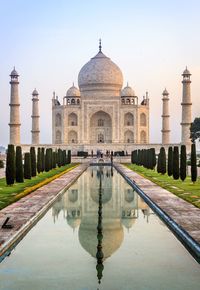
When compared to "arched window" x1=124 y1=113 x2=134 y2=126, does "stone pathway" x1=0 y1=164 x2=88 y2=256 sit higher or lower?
lower

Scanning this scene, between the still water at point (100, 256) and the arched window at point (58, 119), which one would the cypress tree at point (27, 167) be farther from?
the arched window at point (58, 119)

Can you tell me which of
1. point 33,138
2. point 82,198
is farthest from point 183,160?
point 33,138

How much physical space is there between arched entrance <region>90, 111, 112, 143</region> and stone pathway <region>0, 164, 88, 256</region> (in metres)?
31.6

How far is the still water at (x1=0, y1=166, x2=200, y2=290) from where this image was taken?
453cm

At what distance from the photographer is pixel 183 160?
1529 cm

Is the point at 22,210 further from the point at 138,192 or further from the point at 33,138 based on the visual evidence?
the point at 33,138

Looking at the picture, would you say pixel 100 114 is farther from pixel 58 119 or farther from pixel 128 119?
pixel 58 119

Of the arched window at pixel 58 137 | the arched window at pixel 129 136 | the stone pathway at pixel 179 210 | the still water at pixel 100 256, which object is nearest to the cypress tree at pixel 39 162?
the stone pathway at pixel 179 210

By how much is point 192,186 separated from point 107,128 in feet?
103

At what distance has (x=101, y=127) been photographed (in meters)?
44.4

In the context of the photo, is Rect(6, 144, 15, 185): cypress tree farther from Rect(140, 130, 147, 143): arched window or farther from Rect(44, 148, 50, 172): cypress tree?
Rect(140, 130, 147, 143): arched window

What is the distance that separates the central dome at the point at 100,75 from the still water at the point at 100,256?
35975 mm

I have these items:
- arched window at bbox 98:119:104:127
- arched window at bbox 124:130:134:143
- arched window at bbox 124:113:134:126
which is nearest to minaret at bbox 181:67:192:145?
arched window at bbox 124:130:134:143

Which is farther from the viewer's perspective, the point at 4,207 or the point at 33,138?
the point at 33,138
